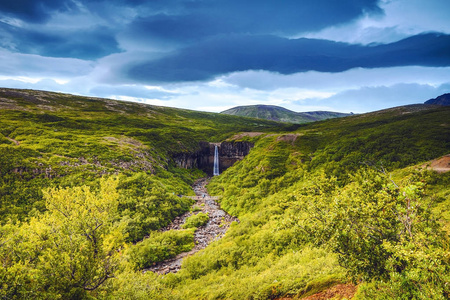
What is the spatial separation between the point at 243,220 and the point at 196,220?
9132 millimetres

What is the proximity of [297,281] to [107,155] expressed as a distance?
52.6m

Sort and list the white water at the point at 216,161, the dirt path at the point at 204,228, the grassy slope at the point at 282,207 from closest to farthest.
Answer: the grassy slope at the point at 282,207, the dirt path at the point at 204,228, the white water at the point at 216,161

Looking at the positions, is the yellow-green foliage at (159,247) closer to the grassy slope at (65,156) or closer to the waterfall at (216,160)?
the grassy slope at (65,156)

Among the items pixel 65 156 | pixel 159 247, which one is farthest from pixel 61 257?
pixel 65 156

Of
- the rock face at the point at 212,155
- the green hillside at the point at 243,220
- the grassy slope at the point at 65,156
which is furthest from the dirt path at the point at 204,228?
the rock face at the point at 212,155

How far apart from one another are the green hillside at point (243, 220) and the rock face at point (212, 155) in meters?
14.5

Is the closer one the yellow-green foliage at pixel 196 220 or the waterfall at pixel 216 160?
the yellow-green foliage at pixel 196 220

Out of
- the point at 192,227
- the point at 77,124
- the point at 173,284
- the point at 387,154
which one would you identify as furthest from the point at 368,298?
the point at 77,124

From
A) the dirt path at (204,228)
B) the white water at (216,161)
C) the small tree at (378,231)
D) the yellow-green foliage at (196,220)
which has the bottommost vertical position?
the dirt path at (204,228)

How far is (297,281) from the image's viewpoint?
1471cm

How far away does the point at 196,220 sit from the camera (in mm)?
38688

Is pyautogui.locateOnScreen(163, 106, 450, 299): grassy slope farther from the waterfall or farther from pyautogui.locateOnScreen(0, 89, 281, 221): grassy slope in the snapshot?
pyautogui.locateOnScreen(0, 89, 281, 221): grassy slope

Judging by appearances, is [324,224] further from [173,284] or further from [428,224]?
[173,284]

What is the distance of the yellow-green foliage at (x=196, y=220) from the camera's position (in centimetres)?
3731
